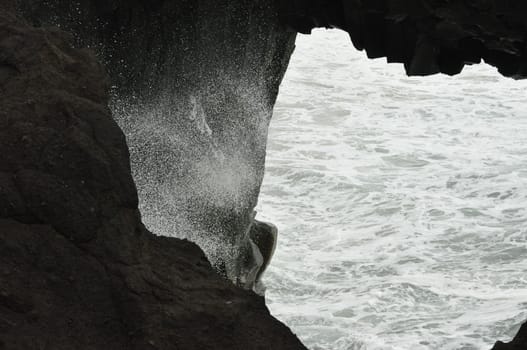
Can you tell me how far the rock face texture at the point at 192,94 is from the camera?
20.9 ft

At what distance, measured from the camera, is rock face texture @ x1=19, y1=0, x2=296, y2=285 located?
6.38 meters

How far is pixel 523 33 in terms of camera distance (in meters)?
4.86

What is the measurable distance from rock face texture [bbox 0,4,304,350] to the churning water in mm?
7296

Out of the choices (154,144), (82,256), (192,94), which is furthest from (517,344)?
(192,94)

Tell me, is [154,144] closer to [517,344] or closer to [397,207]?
[517,344]

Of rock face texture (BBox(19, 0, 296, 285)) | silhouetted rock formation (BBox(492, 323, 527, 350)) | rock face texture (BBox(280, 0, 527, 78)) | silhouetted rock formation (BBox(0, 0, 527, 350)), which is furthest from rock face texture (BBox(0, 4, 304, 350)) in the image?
rock face texture (BBox(19, 0, 296, 285))

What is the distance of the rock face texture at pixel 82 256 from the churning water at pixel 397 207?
7296 millimetres

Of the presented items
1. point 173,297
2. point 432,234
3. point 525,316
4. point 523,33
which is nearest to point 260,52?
point 523,33

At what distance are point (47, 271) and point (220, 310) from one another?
0.58m

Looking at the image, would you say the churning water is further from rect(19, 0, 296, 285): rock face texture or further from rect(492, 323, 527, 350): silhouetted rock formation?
rect(492, 323, 527, 350): silhouetted rock formation

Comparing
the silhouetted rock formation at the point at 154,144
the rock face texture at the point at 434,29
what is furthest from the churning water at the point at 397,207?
the rock face texture at the point at 434,29

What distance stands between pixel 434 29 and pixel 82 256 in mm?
2547

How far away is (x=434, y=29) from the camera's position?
208 inches

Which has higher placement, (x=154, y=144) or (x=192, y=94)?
(x=192, y=94)
